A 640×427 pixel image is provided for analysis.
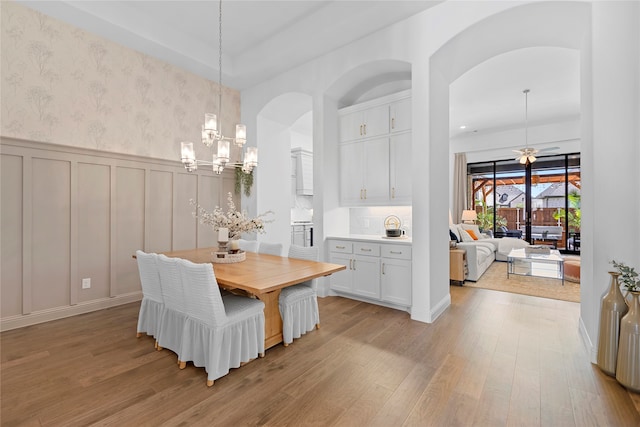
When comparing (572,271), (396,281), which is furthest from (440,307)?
(572,271)

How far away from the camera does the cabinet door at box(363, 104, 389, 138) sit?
154 inches

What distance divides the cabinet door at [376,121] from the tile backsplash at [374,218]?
1098 mm

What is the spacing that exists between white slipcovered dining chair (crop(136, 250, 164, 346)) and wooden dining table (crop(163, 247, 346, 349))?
1.52 ft

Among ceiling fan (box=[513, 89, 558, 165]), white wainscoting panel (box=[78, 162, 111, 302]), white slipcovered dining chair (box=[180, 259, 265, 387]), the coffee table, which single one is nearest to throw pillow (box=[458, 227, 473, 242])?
the coffee table

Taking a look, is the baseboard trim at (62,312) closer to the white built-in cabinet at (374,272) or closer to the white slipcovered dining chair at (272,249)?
the white slipcovered dining chair at (272,249)

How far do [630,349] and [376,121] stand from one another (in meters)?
3.22

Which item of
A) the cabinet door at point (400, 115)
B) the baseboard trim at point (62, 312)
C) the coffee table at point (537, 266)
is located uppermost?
the cabinet door at point (400, 115)

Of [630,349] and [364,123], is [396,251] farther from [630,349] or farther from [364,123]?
[630,349]

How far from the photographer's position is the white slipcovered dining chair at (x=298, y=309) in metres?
2.70

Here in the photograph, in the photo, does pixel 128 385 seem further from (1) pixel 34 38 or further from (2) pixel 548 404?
(1) pixel 34 38

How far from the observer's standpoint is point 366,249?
3846mm

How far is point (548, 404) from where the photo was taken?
189 cm

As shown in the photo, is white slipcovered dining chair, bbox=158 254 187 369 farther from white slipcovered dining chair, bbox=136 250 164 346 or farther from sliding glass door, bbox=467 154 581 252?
sliding glass door, bbox=467 154 581 252

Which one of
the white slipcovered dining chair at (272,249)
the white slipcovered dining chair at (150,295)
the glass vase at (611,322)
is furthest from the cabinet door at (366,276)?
the white slipcovered dining chair at (150,295)
